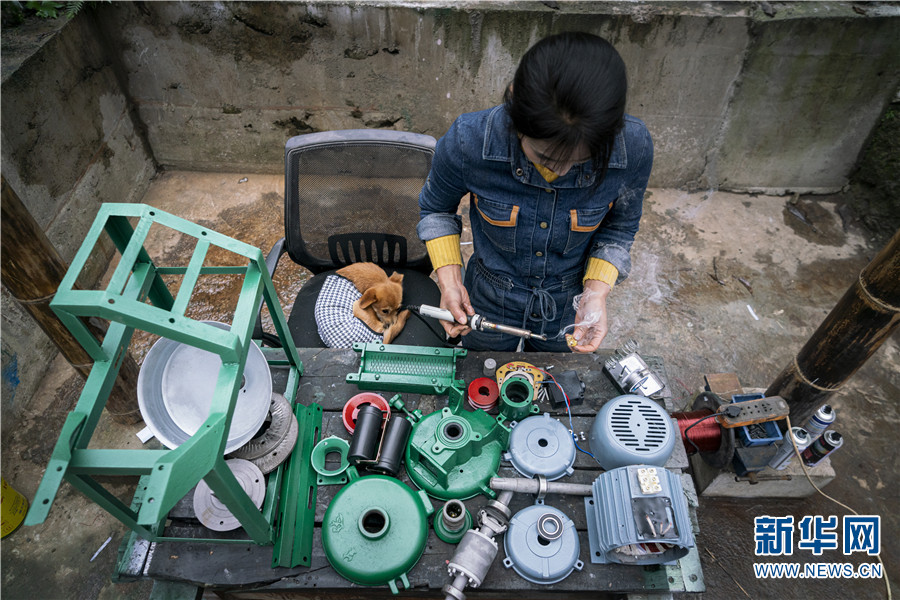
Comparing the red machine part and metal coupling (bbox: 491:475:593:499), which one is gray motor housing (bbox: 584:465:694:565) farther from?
the red machine part

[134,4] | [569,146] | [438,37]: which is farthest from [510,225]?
[134,4]

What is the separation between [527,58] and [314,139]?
127cm

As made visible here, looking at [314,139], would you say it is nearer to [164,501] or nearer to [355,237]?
[355,237]

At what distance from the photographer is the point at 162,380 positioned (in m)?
1.50

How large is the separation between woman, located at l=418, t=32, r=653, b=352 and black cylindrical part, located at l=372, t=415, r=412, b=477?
47cm

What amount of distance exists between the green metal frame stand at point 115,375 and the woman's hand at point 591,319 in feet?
3.75

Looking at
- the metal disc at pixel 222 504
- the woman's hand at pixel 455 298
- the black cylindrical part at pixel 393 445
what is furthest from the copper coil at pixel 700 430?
the metal disc at pixel 222 504

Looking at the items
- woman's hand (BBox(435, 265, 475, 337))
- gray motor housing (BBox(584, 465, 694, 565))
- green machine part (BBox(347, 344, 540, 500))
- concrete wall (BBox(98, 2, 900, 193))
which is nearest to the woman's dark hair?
woman's hand (BBox(435, 265, 475, 337))

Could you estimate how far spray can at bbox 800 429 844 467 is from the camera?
2.31m

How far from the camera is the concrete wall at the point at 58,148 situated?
2803 mm

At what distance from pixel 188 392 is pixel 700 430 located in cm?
214

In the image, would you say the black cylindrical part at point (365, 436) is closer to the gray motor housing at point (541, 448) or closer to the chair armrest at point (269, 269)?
the gray motor housing at point (541, 448)

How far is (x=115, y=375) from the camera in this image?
1303 millimetres

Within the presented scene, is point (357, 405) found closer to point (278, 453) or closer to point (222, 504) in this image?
point (278, 453)
